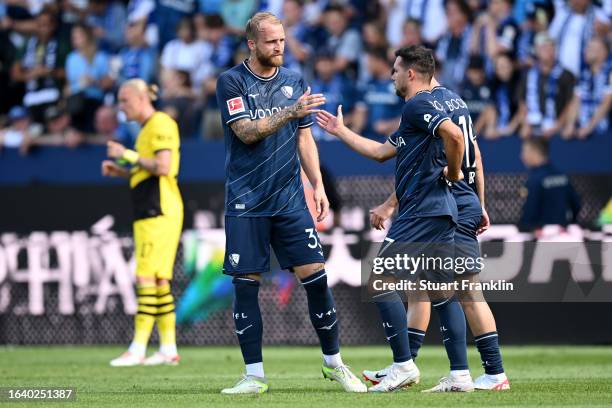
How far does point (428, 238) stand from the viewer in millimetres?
7781

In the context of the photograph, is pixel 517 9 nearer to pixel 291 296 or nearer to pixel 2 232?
pixel 291 296

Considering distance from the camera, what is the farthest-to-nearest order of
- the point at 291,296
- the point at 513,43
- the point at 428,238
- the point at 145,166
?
the point at 513,43
the point at 291,296
the point at 145,166
the point at 428,238

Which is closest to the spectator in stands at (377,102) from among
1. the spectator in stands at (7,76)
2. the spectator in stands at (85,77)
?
the spectator in stands at (85,77)

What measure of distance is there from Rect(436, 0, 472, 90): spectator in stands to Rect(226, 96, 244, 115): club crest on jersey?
7972mm

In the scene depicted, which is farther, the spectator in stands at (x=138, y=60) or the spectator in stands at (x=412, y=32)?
the spectator in stands at (x=138, y=60)

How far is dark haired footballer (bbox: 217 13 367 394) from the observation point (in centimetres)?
802

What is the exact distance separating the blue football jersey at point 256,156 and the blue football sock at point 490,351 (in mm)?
1490

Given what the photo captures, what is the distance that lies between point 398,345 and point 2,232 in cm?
765

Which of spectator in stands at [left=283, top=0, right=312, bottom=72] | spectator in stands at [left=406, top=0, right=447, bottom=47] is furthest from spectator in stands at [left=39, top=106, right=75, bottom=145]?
spectator in stands at [left=406, top=0, right=447, bottom=47]

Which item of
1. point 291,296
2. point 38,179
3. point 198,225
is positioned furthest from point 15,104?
point 291,296

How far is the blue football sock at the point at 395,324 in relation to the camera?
7.86m

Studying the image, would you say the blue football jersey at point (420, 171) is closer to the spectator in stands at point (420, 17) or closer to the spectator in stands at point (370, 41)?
the spectator in stands at point (370, 41)

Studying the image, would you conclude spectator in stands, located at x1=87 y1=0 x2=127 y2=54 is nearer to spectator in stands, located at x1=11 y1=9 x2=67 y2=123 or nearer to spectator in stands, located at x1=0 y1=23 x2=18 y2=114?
spectator in stands, located at x1=11 y1=9 x2=67 y2=123

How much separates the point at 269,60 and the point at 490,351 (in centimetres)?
239
